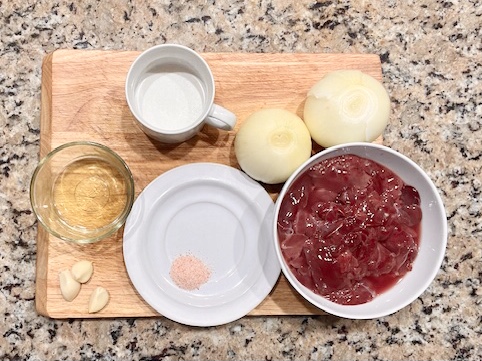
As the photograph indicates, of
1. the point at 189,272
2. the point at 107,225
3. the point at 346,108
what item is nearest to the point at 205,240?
the point at 189,272

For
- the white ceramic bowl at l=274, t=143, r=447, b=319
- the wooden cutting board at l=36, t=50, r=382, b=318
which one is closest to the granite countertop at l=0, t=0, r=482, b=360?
the wooden cutting board at l=36, t=50, r=382, b=318

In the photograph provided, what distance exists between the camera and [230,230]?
104 cm

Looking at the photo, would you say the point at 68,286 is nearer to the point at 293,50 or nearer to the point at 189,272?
the point at 189,272

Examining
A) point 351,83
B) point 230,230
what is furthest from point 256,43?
point 230,230

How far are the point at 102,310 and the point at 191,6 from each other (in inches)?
22.8

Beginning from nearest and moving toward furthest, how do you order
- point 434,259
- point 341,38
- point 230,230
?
1. point 434,259
2. point 230,230
3. point 341,38

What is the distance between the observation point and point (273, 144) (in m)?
0.95

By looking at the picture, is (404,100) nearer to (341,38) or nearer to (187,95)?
(341,38)

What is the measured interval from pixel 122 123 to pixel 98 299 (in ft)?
0.98

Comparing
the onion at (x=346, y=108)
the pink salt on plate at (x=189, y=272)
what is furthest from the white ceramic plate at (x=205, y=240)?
the onion at (x=346, y=108)

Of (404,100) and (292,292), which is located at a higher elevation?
(404,100)

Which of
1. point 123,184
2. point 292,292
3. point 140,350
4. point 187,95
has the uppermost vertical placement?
point 187,95

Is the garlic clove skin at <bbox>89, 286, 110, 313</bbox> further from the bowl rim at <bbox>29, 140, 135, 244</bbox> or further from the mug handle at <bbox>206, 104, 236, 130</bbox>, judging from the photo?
the mug handle at <bbox>206, 104, 236, 130</bbox>

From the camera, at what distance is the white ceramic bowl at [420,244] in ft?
3.00
